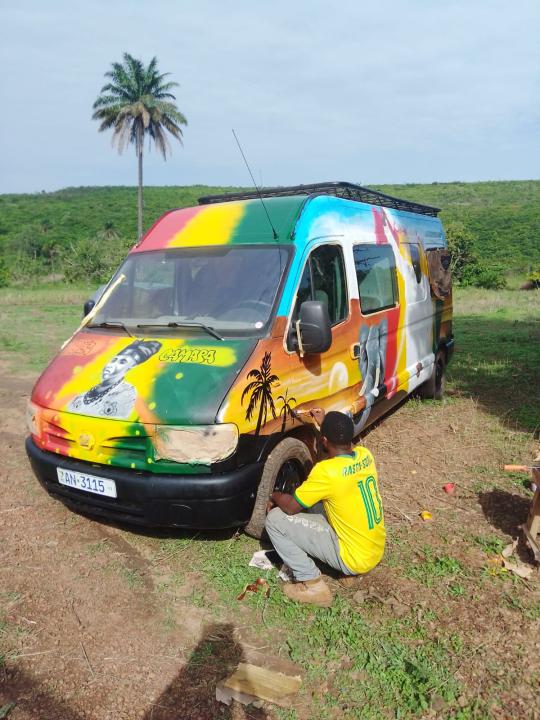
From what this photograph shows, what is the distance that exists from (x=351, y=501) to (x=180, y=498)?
40.0 inches

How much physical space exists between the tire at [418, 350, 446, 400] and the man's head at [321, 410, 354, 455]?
4.38 meters

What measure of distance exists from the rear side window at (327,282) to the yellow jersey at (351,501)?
1203 mm

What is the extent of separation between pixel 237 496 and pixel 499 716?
1700 mm

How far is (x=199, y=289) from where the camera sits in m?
4.27

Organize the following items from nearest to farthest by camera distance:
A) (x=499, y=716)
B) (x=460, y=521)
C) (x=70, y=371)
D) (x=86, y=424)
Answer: (x=499, y=716) → (x=86, y=424) → (x=70, y=371) → (x=460, y=521)

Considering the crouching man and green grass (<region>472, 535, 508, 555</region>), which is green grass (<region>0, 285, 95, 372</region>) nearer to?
the crouching man

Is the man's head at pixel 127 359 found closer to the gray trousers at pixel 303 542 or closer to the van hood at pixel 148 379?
the van hood at pixel 148 379

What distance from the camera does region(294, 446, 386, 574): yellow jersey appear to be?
3195 millimetres

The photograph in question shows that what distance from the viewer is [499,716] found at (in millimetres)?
2518

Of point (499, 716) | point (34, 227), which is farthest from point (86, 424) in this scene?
point (34, 227)

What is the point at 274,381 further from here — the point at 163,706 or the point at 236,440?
the point at 163,706

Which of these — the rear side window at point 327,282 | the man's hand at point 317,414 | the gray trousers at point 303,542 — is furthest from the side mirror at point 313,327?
the gray trousers at point 303,542

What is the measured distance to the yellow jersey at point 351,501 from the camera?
320cm

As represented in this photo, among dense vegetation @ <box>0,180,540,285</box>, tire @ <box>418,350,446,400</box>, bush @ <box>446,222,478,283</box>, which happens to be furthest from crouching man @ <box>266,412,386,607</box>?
bush @ <box>446,222,478,283</box>
